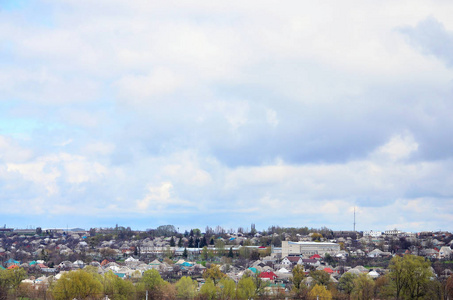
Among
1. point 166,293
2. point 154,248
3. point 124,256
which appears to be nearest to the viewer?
point 166,293

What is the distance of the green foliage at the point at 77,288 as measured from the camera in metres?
33.6

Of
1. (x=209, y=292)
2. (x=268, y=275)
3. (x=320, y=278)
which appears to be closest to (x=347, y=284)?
(x=320, y=278)

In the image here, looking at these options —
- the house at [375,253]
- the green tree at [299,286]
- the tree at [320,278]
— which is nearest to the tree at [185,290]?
the green tree at [299,286]

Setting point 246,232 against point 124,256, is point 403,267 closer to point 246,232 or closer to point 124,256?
point 124,256

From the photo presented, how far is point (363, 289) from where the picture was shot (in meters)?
37.6

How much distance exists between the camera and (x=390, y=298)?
108 feet

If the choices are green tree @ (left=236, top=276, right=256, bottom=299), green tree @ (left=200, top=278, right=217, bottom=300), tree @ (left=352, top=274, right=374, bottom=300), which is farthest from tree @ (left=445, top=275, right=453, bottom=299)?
green tree @ (left=200, top=278, right=217, bottom=300)

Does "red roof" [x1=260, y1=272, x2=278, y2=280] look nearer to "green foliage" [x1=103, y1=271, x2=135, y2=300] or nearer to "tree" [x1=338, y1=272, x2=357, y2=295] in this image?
"tree" [x1=338, y1=272, x2=357, y2=295]

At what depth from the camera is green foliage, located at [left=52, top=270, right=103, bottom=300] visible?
110 ft

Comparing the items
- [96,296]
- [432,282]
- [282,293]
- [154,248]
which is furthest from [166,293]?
[154,248]

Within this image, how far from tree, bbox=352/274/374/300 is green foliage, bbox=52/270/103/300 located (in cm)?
1711

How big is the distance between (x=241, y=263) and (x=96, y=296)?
142 feet

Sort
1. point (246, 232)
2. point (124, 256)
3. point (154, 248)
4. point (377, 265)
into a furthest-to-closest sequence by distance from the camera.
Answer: point (246, 232)
point (154, 248)
point (124, 256)
point (377, 265)

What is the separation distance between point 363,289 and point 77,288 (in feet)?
61.5
